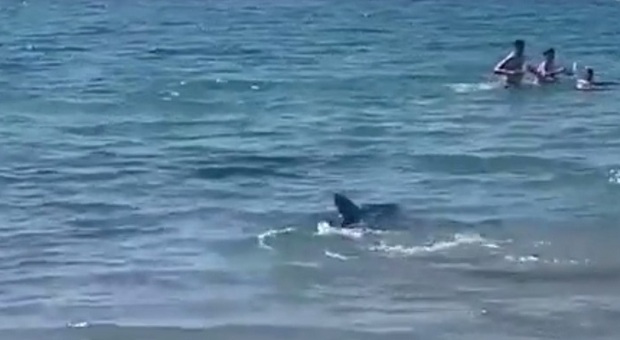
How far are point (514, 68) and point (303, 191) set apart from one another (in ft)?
37.2

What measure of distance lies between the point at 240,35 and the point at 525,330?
31.8 metres

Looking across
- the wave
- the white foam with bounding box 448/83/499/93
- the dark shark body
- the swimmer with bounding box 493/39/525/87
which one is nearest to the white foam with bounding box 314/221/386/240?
the dark shark body

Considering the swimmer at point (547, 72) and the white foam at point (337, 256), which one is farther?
the swimmer at point (547, 72)

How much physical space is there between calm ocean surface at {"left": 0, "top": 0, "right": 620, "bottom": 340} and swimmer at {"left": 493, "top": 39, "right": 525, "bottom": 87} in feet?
1.33

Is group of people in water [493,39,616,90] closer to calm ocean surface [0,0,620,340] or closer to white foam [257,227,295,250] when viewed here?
calm ocean surface [0,0,620,340]

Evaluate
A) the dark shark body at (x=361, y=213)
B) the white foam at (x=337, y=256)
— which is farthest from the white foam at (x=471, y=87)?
the white foam at (x=337, y=256)

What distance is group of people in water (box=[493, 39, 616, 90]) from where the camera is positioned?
34.2 m

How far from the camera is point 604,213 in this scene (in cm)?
2244

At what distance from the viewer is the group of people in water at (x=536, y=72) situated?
34219 millimetres

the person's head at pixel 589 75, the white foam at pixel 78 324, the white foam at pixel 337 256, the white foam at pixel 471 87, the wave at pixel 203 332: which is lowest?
the wave at pixel 203 332

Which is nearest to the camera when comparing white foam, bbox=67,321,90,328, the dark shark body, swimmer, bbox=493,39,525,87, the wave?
the wave

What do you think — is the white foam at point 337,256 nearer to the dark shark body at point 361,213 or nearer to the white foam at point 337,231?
the white foam at point 337,231

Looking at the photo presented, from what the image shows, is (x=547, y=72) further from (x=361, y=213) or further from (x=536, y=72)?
(x=361, y=213)

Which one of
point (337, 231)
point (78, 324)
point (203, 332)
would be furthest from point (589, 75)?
point (78, 324)
